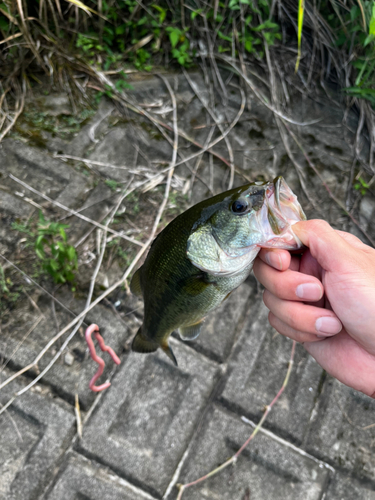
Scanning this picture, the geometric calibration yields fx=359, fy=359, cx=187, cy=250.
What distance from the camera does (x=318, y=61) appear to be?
3.49 metres

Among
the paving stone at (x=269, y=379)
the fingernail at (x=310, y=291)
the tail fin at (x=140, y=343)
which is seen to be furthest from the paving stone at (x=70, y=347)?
the fingernail at (x=310, y=291)

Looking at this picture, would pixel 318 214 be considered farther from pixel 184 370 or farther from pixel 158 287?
pixel 158 287

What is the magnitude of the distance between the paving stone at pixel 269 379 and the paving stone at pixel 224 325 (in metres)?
0.07

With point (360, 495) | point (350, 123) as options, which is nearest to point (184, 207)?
point (350, 123)

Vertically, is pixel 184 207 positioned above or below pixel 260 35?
below

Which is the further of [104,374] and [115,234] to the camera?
[115,234]

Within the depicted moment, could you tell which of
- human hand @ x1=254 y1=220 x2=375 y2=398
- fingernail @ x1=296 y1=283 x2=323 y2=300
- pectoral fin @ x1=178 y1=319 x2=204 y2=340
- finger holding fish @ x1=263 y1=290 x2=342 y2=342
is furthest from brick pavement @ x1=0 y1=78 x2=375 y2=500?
fingernail @ x1=296 y1=283 x2=323 y2=300

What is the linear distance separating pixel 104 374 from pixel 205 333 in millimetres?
679

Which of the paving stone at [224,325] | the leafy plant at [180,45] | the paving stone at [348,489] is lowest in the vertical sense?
the paving stone at [348,489]

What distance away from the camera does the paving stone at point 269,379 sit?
220 centimetres

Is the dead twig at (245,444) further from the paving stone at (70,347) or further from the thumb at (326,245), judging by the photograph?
the thumb at (326,245)

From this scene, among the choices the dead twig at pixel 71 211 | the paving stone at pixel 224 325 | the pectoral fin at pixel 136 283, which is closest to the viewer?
the pectoral fin at pixel 136 283

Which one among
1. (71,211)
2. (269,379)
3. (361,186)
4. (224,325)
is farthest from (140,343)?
(361,186)

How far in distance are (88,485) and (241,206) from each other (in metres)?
1.70
